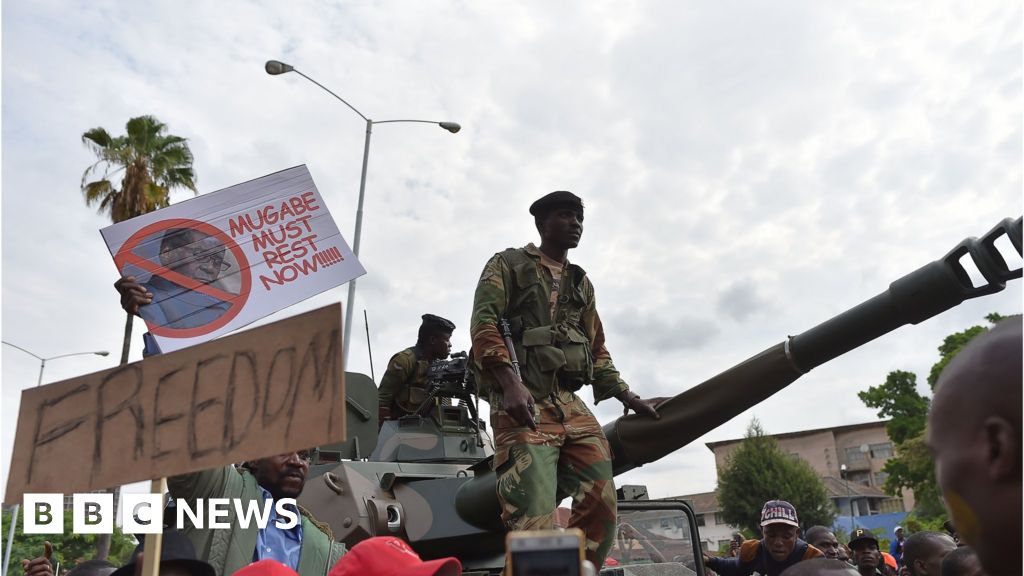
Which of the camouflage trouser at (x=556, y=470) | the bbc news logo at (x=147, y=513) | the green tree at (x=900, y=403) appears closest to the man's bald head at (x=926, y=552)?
the camouflage trouser at (x=556, y=470)

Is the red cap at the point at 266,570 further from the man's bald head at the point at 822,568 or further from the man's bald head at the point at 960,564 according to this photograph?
the man's bald head at the point at 960,564

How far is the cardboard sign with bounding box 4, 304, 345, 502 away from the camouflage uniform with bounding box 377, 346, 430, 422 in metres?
4.71

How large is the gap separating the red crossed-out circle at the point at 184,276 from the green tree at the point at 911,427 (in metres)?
31.6

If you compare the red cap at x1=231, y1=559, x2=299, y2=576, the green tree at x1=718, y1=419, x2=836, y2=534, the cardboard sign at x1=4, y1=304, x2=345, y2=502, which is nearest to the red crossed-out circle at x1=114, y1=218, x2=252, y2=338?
the cardboard sign at x1=4, y1=304, x2=345, y2=502

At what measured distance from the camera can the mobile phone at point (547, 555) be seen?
1.14 meters

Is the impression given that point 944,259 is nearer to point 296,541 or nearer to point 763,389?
point 763,389

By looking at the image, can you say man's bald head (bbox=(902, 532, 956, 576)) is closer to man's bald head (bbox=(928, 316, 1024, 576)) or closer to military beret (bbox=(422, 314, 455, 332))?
military beret (bbox=(422, 314, 455, 332))

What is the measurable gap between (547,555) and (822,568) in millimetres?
1451

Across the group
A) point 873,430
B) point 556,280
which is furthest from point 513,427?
point 873,430

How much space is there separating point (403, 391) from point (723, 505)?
36867 mm

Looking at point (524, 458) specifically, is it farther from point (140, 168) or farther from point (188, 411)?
point (140, 168)

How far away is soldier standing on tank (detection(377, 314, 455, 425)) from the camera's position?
23.3 feet

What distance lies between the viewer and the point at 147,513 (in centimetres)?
229

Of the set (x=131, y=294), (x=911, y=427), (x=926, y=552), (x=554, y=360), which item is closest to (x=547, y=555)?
(x=131, y=294)
